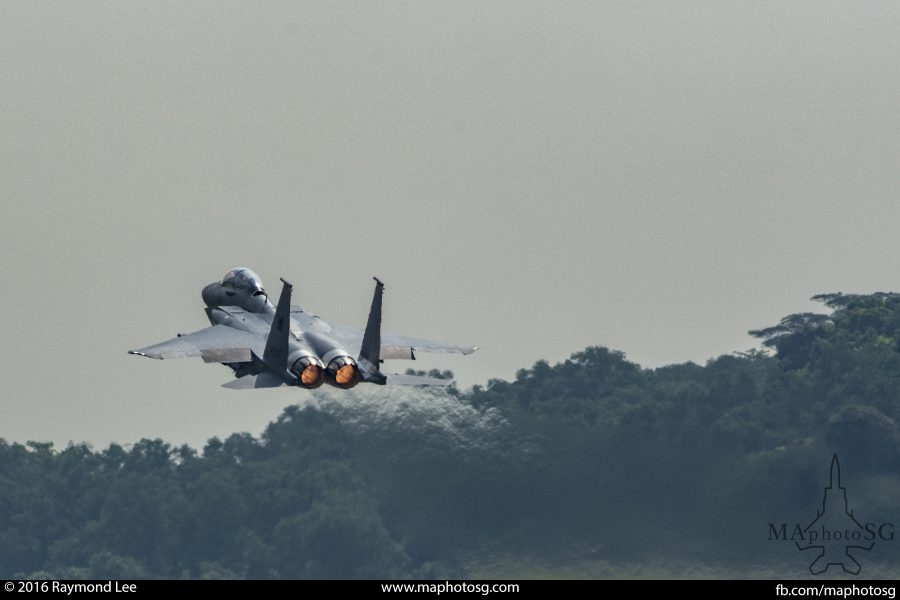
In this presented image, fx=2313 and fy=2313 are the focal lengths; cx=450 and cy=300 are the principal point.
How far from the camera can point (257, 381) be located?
235ft

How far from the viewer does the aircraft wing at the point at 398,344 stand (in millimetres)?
74250

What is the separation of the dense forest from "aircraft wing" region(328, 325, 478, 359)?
1723cm

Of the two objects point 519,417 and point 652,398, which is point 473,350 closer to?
point 519,417

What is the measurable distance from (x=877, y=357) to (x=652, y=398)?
12407 mm

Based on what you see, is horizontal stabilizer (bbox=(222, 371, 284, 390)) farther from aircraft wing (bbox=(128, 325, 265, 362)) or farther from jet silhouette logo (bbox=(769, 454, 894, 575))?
jet silhouette logo (bbox=(769, 454, 894, 575))

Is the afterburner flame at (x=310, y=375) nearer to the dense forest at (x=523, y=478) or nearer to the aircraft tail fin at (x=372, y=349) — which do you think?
the aircraft tail fin at (x=372, y=349)

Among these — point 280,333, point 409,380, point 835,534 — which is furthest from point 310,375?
point 835,534

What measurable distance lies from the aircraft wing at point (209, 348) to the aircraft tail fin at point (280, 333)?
136cm

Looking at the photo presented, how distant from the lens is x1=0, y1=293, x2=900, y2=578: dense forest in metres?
94.6

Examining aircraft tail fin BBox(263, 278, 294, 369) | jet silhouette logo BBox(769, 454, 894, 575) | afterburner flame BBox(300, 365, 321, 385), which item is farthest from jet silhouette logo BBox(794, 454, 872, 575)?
aircraft tail fin BBox(263, 278, 294, 369)

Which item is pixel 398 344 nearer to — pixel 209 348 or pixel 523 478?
pixel 209 348

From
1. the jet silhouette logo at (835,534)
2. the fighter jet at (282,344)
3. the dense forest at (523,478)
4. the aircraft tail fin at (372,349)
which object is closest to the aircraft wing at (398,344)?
the fighter jet at (282,344)
